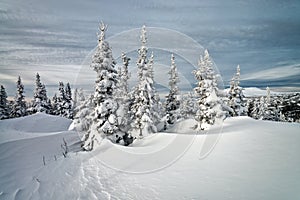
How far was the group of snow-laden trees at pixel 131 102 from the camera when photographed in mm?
18875

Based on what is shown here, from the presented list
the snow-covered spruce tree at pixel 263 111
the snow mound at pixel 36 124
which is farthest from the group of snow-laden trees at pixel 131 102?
the snow-covered spruce tree at pixel 263 111

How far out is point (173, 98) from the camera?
3291 centimetres

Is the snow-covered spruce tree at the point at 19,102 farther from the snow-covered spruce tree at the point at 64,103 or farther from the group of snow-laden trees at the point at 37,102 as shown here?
the snow-covered spruce tree at the point at 64,103

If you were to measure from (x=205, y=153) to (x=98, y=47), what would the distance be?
13798 mm

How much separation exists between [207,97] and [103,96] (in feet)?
44.3

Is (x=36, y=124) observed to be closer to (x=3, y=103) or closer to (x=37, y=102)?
(x=37, y=102)

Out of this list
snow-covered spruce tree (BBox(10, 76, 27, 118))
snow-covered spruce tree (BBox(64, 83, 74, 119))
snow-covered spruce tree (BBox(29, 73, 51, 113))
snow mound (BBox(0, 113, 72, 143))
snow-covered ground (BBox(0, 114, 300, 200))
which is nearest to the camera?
snow-covered ground (BBox(0, 114, 300, 200))

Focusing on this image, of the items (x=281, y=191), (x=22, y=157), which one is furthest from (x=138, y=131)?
(x=281, y=191)

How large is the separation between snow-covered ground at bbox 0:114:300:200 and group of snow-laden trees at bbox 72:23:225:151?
5.25 meters

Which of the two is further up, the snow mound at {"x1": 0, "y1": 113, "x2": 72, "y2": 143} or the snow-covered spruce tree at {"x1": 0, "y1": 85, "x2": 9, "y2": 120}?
the snow-covered spruce tree at {"x1": 0, "y1": 85, "x2": 9, "y2": 120}

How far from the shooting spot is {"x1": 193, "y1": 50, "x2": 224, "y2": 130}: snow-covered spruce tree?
24859mm

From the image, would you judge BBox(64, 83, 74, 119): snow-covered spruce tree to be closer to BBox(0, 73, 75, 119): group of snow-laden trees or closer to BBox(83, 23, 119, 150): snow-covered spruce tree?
BBox(0, 73, 75, 119): group of snow-laden trees

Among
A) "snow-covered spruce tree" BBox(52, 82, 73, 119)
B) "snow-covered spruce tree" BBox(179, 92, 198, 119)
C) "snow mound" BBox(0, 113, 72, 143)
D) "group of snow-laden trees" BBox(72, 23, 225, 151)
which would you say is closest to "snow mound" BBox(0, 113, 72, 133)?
"snow mound" BBox(0, 113, 72, 143)

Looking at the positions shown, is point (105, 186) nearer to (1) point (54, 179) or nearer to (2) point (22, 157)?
(1) point (54, 179)
